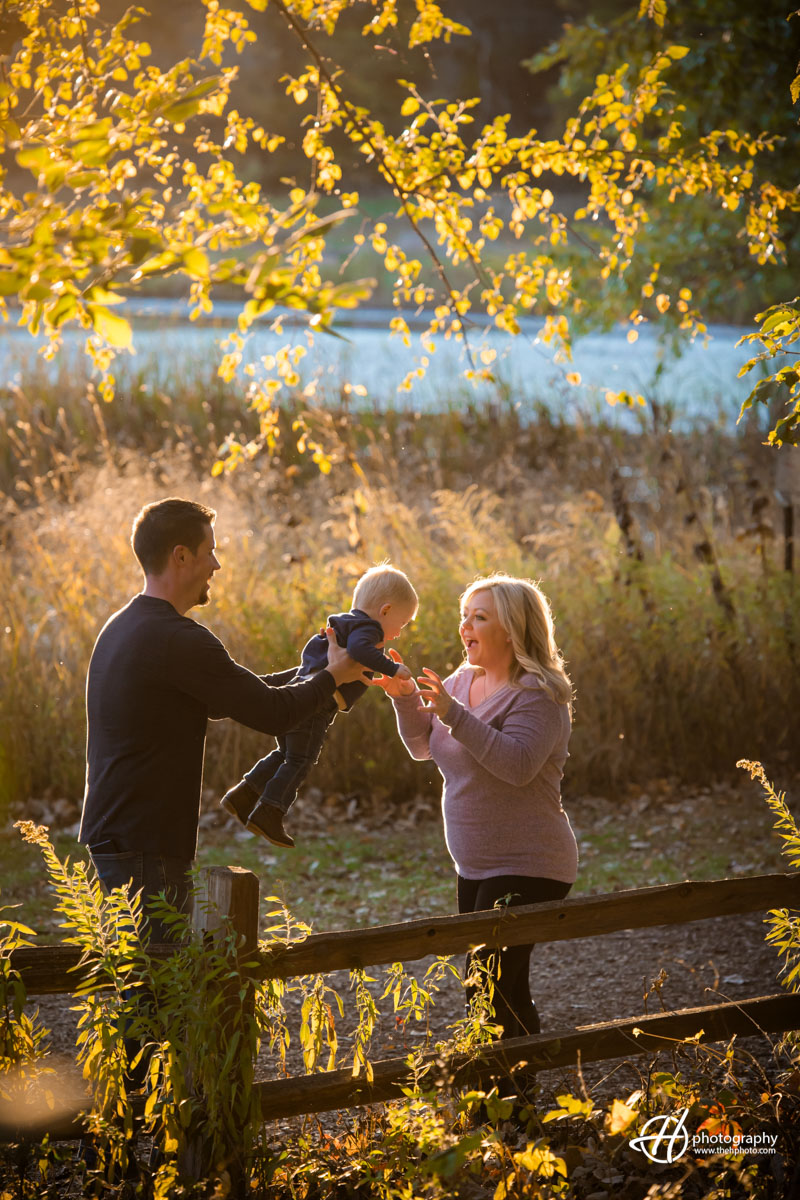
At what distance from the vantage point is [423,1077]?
3168mm

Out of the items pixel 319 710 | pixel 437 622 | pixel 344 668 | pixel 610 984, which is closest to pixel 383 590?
pixel 344 668

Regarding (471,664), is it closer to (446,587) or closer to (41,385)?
(446,587)

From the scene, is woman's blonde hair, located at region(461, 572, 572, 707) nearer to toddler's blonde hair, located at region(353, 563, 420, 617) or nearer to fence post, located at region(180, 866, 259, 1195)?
toddler's blonde hair, located at region(353, 563, 420, 617)

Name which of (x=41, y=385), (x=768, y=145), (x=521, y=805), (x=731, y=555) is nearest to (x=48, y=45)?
(x=768, y=145)

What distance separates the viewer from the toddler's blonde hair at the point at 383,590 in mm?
3738

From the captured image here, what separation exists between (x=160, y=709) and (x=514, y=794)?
3.89 feet

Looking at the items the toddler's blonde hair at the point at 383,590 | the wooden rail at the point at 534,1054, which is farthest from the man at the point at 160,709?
the wooden rail at the point at 534,1054

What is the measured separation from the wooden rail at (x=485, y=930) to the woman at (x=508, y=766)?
0.22m

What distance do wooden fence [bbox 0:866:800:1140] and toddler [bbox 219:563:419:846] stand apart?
2.11 feet

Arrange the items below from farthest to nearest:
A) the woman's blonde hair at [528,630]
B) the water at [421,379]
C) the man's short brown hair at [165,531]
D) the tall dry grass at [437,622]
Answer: the water at [421,379] < the tall dry grass at [437,622] < the woman's blonde hair at [528,630] < the man's short brown hair at [165,531]

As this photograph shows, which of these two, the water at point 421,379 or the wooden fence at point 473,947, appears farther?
the water at point 421,379

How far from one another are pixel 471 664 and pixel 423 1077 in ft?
4.47

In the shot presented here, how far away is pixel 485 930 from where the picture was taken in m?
3.31

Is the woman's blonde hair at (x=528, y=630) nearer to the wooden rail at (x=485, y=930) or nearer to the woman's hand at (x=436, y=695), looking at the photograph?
the woman's hand at (x=436, y=695)
